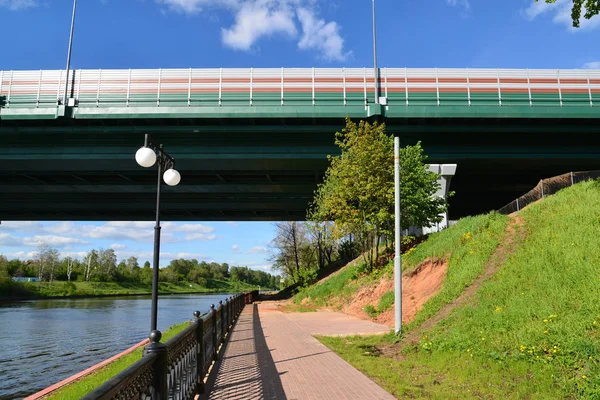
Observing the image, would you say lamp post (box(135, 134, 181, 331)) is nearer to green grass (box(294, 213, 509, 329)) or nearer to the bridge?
green grass (box(294, 213, 509, 329))

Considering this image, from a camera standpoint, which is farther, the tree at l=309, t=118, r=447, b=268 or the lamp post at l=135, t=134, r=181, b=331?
the tree at l=309, t=118, r=447, b=268

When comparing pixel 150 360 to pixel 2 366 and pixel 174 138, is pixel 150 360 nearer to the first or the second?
pixel 2 366

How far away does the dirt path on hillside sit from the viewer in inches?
420

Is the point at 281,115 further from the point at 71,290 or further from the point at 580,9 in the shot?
the point at 71,290

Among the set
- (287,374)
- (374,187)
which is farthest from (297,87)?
(287,374)

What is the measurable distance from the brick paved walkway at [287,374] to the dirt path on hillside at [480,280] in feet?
6.77

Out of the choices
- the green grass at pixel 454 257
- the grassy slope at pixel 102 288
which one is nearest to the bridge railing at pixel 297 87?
the green grass at pixel 454 257

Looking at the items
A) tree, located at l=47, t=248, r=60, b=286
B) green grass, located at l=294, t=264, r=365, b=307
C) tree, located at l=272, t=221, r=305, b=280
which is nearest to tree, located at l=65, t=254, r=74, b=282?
tree, located at l=47, t=248, r=60, b=286

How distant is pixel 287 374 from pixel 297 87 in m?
20.0

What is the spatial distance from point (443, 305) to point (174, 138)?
19.4 m

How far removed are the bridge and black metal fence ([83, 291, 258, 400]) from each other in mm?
17993

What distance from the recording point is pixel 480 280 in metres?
12.1

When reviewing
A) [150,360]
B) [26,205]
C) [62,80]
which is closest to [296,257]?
[26,205]

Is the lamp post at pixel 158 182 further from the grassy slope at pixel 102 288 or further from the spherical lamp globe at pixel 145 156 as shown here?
the grassy slope at pixel 102 288
